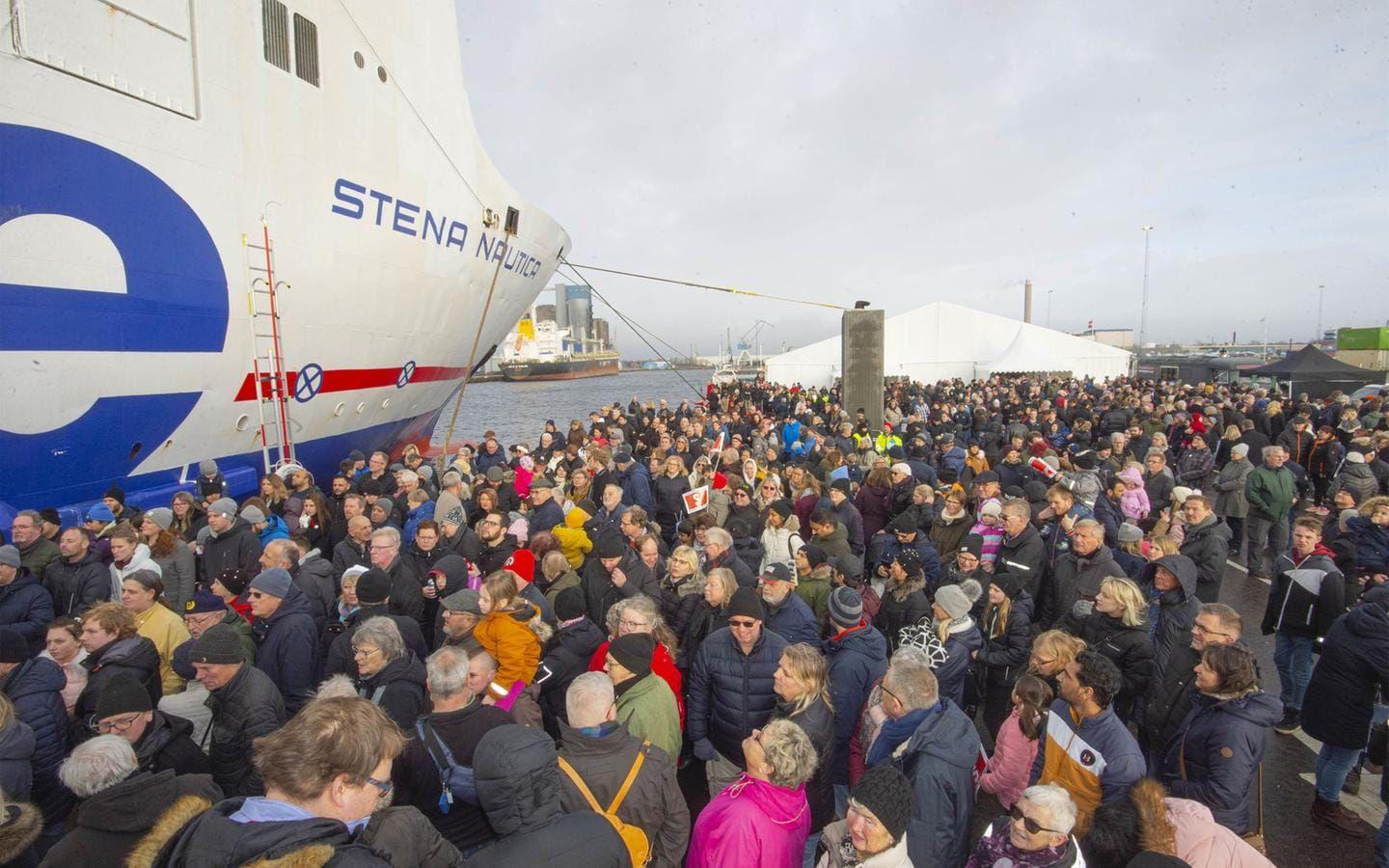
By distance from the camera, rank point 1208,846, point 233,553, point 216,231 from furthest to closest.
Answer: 1. point 216,231
2. point 233,553
3. point 1208,846

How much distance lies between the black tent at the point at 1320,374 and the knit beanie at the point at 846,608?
21949 millimetres

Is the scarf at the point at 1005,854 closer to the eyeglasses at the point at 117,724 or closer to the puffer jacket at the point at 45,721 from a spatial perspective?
the eyeglasses at the point at 117,724

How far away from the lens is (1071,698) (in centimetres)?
275

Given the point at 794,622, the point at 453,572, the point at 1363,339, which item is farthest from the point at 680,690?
the point at 1363,339

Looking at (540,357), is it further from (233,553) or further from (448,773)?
(448,773)

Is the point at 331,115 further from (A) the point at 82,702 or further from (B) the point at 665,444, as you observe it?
(A) the point at 82,702

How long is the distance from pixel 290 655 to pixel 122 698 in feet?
3.66

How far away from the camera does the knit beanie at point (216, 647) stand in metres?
2.76

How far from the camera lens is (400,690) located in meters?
2.99

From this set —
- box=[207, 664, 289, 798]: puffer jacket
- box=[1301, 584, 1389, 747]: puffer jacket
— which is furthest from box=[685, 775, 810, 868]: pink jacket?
box=[1301, 584, 1389, 747]: puffer jacket

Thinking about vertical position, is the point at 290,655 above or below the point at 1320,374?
below

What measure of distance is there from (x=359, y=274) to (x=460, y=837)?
847 centimetres

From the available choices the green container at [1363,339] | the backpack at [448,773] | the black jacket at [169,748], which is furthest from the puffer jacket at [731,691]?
the green container at [1363,339]

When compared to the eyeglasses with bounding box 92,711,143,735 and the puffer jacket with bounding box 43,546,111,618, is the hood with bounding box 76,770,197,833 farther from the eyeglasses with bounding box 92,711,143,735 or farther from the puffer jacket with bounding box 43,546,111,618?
the puffer jacket with bounding box 43,546,111,618
